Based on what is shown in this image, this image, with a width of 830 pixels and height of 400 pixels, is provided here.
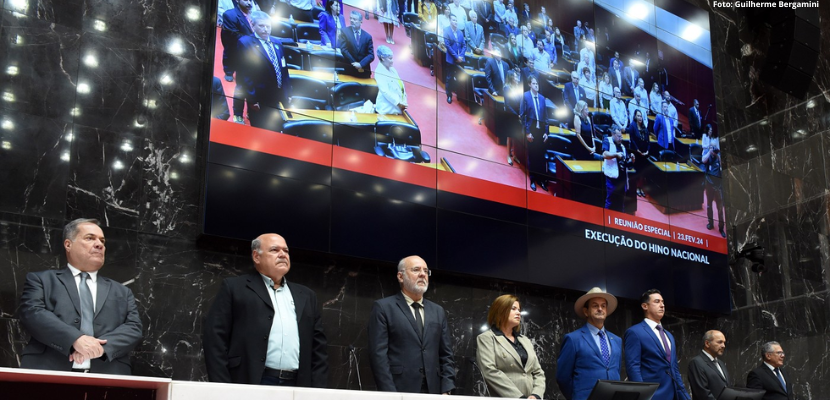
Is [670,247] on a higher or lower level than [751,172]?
lower

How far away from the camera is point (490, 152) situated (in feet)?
22.9

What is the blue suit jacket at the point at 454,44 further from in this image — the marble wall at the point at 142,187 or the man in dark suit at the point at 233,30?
the marble wall at the point at 142,187

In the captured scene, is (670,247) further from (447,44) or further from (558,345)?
(447,44)

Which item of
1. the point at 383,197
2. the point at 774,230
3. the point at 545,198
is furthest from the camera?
the point at 774,230

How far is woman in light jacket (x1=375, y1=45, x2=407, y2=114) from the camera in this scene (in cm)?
648

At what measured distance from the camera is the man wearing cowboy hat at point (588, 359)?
5.56m

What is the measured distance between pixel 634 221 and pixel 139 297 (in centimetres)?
438

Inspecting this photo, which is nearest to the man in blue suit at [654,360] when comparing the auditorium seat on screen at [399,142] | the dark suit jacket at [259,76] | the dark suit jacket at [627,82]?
the auditorium seat on screen at [399,142]

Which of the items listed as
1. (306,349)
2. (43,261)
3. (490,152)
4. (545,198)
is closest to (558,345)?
(545,198)

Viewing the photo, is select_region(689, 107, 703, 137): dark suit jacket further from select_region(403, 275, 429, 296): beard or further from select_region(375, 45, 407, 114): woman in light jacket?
select_region(403, 275, 429, 296): beard

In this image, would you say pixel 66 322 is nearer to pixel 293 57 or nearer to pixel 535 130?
pixel 293 57

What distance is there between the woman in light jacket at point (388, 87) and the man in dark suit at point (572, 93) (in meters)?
1.73

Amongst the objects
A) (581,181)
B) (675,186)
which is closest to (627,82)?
(675,186)

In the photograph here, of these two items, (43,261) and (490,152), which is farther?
(490,152)
